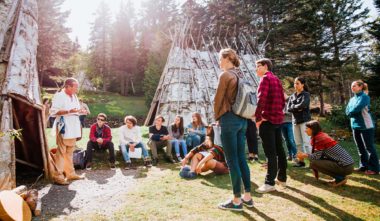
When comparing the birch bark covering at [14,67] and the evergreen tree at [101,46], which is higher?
the evergreen tree at [101,46]

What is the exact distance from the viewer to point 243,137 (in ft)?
11.6

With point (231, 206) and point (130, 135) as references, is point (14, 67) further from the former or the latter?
point (231, 206)

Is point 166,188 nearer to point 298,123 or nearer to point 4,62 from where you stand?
point 298,123

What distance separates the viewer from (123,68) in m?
32.0

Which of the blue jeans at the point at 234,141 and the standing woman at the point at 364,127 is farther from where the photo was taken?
the standing woman at the point at 364,127

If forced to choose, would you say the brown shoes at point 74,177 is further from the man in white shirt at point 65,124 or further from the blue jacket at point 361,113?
the blue jacket at point 361,113

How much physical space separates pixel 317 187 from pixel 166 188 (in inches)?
97.4

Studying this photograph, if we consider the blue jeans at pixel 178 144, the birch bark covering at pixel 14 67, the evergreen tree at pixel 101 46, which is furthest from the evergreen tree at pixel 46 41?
the blue jeans at pixel 178 144

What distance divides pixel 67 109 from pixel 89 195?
1.66 m

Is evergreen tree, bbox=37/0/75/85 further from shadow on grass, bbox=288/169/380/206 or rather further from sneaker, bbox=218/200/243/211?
sneaker, bbox=218/200/243/211

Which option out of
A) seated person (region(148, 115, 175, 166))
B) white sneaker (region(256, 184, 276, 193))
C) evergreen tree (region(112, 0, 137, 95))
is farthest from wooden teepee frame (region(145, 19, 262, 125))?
evergreen tree (region(112, 0, 137, 95))

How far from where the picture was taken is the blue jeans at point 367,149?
5402 millimetres

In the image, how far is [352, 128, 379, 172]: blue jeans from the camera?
540 centimetres

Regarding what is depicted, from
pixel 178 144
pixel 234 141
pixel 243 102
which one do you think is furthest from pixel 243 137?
pixel 178 144
